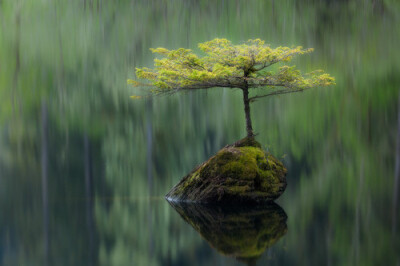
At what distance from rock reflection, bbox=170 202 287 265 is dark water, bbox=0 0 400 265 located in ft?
0.68

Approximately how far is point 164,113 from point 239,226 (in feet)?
60.4

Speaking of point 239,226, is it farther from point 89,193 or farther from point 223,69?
point 89,193

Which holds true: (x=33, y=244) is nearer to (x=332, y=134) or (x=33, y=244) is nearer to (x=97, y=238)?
(x=97, y=238)

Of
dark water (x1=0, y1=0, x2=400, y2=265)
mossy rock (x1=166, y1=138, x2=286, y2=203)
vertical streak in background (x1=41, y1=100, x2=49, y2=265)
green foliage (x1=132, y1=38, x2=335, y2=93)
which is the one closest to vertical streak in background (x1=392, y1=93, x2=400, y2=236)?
dark water (x1=0, y1=0, x2=400, y2=265)

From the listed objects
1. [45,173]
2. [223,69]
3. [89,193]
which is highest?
[223,69]

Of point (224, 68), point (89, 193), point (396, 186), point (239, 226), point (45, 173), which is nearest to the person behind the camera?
point (239, 226)

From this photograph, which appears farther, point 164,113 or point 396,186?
point 164,113

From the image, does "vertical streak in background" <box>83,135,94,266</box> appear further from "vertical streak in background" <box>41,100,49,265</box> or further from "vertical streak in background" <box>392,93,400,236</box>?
"vertical streak in background" <box>392,93,400,236</box>

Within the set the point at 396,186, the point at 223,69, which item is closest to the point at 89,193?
the point at 223,69

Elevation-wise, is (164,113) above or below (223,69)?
below

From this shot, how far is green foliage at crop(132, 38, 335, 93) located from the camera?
13.5 metres

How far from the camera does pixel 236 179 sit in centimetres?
1284

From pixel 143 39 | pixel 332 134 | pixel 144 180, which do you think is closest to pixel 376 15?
pixel 332 134

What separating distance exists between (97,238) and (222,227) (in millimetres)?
2264
